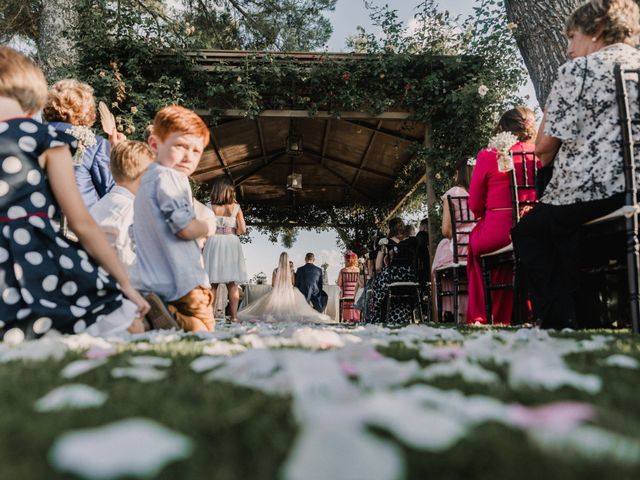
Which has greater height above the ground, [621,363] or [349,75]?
[349,75]

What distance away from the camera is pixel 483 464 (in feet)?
1.69

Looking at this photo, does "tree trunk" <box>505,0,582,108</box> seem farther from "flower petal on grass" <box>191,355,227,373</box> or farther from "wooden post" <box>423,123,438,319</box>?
Result: "flower petal on grass" <box>191,355,227,373</box>

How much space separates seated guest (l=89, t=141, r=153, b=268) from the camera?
356cm

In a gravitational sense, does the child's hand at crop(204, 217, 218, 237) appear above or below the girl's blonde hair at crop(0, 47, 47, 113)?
below

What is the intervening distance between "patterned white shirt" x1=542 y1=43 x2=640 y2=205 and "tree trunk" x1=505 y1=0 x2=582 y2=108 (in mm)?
3209

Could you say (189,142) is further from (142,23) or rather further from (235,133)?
(235,133)

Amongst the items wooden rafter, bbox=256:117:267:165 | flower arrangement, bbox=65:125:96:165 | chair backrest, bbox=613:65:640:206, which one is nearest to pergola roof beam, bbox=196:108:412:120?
wooden rafter, bbox=256:117:267:165

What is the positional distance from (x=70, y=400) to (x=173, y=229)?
88.4 inches

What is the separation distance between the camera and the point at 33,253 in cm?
222

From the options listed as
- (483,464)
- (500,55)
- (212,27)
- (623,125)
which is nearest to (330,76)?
(500,55)

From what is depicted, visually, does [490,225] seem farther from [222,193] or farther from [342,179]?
[342,179]

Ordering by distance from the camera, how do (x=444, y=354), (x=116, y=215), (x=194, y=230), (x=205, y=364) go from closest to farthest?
(x=205, y=364), (x=444, y=354), (x=194, y=230), (x=116, y=215)

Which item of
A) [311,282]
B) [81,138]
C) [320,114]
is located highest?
[320,114]

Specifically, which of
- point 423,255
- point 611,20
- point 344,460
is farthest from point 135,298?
point 423,255
